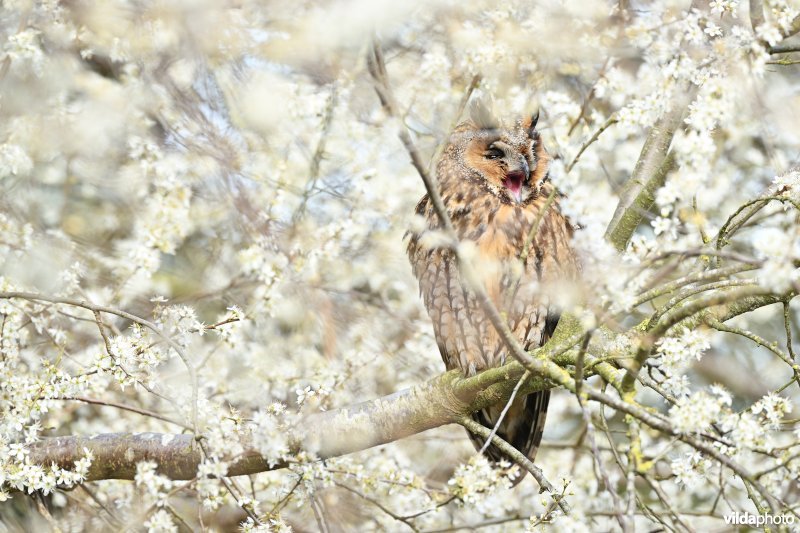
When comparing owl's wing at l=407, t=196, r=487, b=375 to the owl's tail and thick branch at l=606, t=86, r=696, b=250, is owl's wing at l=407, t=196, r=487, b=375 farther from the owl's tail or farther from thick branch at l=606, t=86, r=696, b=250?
thick branch at l=606, t=86, r=696, b=250

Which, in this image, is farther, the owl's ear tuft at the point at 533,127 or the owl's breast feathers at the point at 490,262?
the owl's ear tuft at the point at 533,127

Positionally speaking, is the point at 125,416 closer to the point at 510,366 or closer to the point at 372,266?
the point at 372,266

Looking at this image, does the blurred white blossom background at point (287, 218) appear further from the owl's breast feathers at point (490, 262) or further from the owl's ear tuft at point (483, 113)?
the owl's breast feathers at point (490, 262)

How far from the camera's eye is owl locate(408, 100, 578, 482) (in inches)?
119

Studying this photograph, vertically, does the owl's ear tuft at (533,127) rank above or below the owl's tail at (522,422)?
above

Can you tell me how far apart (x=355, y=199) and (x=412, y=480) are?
4.67ft

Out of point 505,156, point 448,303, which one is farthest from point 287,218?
point 505,156

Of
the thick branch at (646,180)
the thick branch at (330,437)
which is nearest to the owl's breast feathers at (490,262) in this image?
the thick branch at (646,180)

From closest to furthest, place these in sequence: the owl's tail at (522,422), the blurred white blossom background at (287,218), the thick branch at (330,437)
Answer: the blurred white blossom background at (287,218), the thick branch at (330,437), the owl's tail at (522,422)

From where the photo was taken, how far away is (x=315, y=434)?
2391 millimetres

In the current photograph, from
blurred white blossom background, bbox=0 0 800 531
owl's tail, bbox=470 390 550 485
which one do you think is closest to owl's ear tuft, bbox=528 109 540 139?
blurred white blossom background, bbox=0 0 800 531

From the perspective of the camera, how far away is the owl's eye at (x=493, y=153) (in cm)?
320

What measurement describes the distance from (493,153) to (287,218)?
2.91 feet

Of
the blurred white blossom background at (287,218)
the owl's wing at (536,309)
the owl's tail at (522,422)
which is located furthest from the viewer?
the owl's tail at (522,422)
